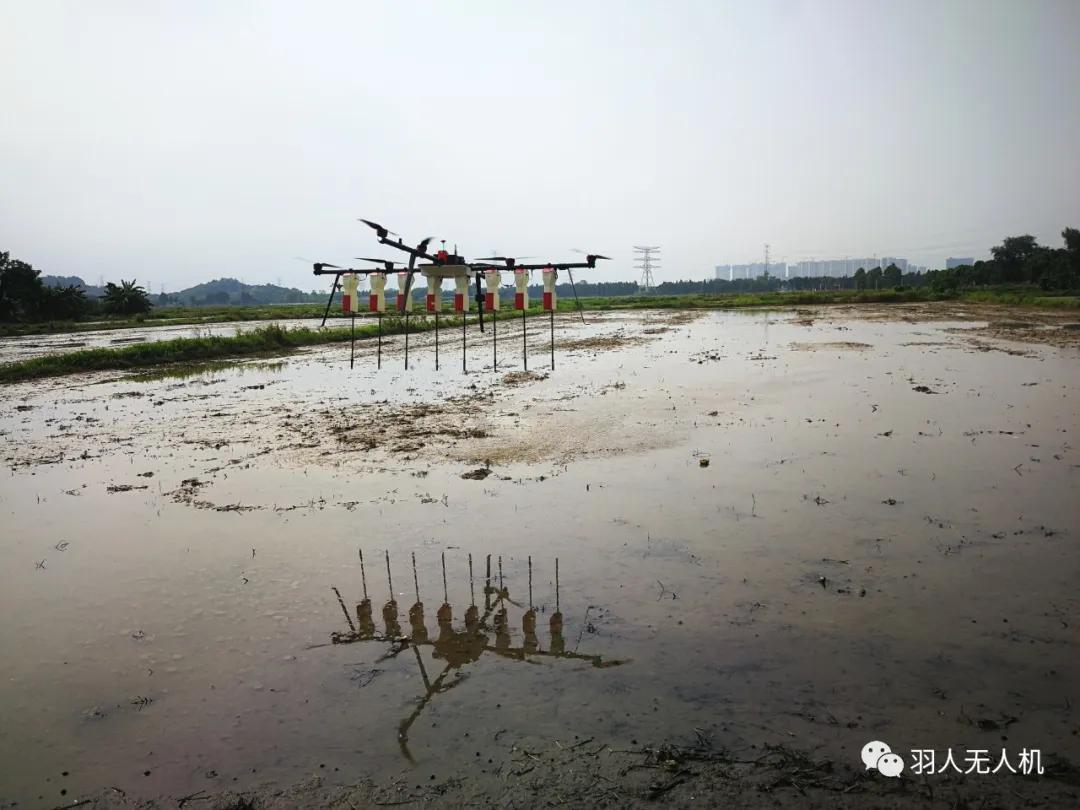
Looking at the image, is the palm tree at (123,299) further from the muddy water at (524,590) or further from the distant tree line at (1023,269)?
the distant tree line at (1023,269)

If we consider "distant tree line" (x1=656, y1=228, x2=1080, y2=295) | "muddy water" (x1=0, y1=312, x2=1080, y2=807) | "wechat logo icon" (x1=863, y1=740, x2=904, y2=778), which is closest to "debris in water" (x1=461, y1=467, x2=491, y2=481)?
"muddy water" (x1=0, y1=312, x2=1080, y2=807)

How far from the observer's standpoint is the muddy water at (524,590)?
3.87m

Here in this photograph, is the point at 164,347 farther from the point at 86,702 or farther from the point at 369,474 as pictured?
the point at 86,702

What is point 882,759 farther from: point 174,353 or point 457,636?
point 174,353

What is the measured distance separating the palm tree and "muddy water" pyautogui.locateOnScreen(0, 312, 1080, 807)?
4908cm

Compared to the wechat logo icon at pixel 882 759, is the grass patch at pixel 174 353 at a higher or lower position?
higher

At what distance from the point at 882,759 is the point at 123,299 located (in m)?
64.3

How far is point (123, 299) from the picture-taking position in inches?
2127

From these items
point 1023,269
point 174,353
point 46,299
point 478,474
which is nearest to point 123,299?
point 46,299

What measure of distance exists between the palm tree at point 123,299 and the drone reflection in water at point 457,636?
60174 millimetres

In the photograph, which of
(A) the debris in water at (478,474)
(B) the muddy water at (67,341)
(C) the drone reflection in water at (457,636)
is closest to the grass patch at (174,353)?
(B) the muddy water at (67,341)

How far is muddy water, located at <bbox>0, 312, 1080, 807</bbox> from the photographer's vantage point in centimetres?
387
